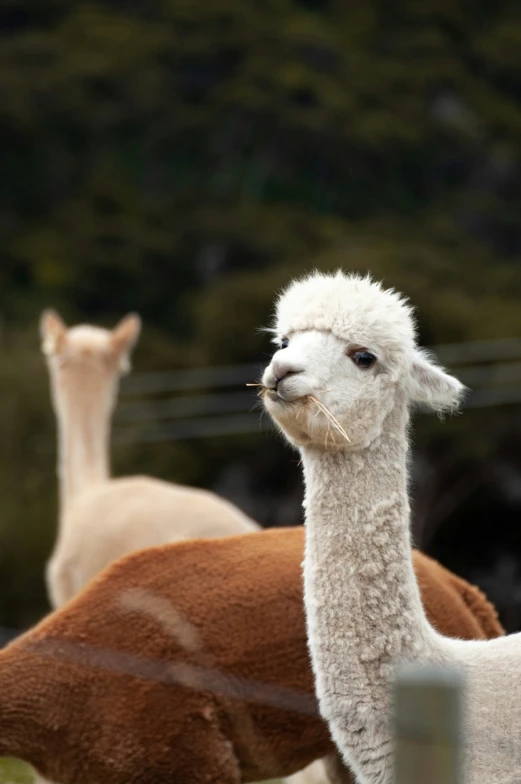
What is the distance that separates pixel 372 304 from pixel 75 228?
3058cm

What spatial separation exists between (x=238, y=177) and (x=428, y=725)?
106ft

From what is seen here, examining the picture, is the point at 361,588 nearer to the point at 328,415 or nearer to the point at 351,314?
the point at 328,415

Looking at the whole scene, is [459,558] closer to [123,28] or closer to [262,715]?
[262,715]

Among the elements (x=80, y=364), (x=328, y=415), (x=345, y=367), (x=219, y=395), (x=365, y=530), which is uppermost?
(x=219, y=395)

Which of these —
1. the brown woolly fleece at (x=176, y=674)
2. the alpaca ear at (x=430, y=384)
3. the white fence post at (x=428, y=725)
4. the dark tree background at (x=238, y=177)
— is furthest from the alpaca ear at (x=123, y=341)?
the dark tree background at (x=238, y=177)

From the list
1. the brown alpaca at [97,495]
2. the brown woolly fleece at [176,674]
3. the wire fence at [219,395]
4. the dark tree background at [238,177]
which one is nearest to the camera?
the brown woolly fleece at [176,674]

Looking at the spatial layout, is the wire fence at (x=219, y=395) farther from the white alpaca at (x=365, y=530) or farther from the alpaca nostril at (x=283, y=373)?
the alpaca nostril at (x=283, y=373)

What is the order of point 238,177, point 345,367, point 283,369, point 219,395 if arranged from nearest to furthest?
point 283,369, point 345,367, point 219,395, point 238,177

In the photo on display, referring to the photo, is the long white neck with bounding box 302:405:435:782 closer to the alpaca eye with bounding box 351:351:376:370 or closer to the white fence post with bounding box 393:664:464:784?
the alpaca eye with bounding box 351:351:376:370

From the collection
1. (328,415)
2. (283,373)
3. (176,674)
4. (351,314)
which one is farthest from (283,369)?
(176,674)

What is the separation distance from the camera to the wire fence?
1962 centimetres

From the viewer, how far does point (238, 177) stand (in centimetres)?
3400

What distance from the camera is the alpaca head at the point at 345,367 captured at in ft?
11.2

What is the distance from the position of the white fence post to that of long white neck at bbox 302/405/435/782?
1.05 metres
